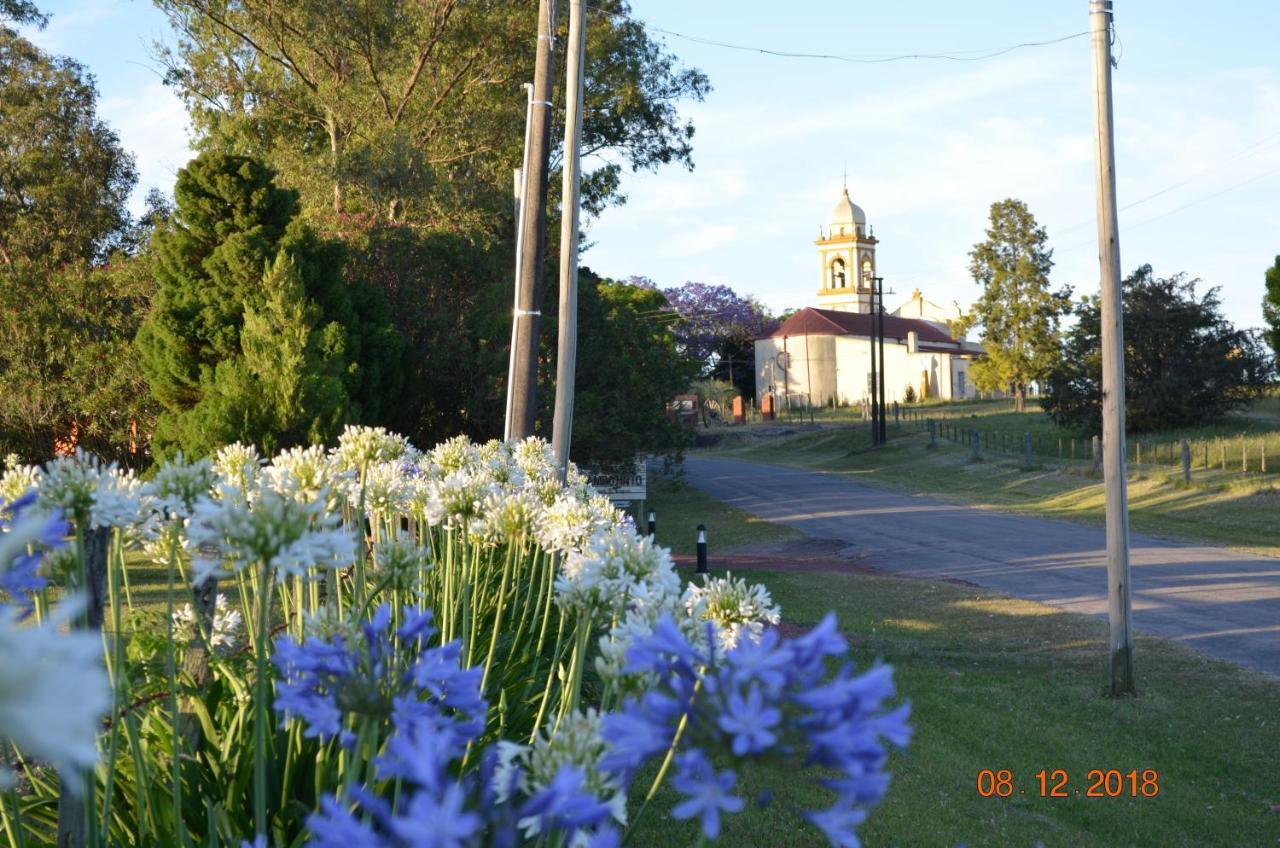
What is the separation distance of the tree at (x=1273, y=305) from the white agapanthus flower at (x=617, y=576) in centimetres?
5373

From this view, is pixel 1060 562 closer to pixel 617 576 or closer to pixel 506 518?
pixel 506 518

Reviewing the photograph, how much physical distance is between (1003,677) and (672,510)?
25.4 meters

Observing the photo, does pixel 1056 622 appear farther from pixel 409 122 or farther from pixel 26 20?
pixel 26 20

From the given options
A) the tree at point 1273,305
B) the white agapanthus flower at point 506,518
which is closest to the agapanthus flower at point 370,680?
the white agapanthus flower at point 506,518

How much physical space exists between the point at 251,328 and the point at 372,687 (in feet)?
56.3

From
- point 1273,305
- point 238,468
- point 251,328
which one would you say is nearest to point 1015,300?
point 1273,305

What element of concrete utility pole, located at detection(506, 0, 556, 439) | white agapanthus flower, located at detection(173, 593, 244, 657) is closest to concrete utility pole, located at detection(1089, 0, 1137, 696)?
concrete utility pole, located at detection(506, 0, 556, 439)

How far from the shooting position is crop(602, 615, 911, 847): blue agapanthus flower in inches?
45.8

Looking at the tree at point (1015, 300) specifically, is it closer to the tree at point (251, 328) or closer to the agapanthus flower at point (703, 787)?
the tree at point (251, 328)

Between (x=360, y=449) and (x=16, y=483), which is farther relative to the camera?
(x=360, y=449)

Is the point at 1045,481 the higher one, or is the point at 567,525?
the point at 567,525

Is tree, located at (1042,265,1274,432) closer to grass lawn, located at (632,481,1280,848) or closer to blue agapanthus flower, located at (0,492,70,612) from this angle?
grass lawn, located at (632,481,1280,848)

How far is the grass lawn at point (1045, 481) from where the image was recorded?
1081 inches

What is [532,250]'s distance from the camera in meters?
13.9
